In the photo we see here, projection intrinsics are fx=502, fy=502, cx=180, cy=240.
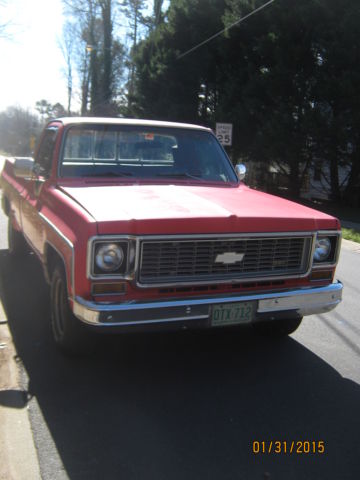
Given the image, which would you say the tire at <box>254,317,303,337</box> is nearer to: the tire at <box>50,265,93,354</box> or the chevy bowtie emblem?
the chevy bowtie emblem

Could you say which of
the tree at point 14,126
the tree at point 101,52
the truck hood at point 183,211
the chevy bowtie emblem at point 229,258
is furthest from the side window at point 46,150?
the tree at point 14,126

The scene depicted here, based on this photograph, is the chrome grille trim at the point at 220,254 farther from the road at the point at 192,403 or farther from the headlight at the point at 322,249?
the road at the point at 192,403

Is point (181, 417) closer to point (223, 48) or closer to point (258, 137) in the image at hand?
point (258, 137)

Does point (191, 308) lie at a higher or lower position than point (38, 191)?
lower

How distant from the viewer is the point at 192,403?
3469mm

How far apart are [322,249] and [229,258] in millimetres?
864

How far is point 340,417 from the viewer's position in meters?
3.38

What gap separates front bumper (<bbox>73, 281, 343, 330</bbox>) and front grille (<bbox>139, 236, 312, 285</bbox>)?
0.50 ft

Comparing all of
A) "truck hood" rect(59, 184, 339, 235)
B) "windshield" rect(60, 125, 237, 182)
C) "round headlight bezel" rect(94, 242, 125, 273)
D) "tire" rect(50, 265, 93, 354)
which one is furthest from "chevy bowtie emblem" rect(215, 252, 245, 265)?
"windshield" rect(60, 125, 237, 182)

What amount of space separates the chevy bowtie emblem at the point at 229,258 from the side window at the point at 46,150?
6.89ft

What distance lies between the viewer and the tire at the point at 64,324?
3752 mm

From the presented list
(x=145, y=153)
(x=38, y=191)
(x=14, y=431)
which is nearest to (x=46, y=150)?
(x=38, y=191)

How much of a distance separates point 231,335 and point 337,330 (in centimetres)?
115

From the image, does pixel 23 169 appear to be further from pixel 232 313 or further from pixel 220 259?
pixel 232 313
